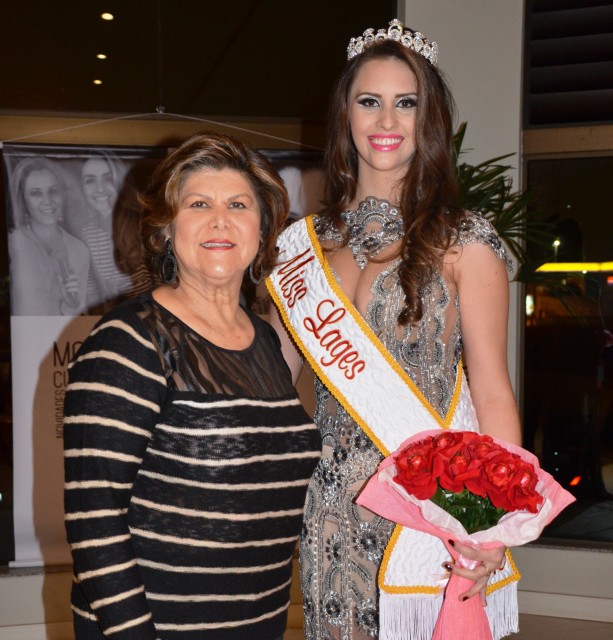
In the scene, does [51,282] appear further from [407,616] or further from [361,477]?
[407,616]

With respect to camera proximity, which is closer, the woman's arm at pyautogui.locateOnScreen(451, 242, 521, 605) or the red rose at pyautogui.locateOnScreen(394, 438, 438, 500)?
the red rose at pyautogui.locateOnScreen(394, 438, 438, 500)

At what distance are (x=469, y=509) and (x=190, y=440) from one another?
48cm

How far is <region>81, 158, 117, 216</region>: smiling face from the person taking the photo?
335 centimetres

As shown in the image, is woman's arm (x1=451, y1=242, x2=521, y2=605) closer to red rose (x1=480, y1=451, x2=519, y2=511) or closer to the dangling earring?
red rose (x1=480, y1=451, x2=519, y2=511)

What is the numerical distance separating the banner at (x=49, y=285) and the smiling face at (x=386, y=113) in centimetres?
182

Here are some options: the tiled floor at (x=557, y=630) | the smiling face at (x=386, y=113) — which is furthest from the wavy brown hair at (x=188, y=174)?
the tiled floor at (x=557, y=630)

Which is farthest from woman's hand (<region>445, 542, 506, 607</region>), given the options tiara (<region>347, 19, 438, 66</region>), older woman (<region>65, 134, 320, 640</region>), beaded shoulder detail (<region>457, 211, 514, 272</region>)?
tiara (<region>347, 19, 438, 66</region>)

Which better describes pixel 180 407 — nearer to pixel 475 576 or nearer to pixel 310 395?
pixel 475 576

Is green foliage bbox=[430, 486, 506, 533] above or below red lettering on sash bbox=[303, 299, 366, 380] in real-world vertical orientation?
below

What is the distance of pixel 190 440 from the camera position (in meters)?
1.29

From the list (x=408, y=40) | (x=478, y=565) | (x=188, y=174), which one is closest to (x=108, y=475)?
(x=188, y=174)

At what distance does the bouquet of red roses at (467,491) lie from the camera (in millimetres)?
1280

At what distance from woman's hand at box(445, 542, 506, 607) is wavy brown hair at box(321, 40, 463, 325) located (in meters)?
0.48

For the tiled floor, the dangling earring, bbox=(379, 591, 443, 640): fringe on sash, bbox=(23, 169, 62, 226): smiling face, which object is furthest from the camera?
the tiled floor
